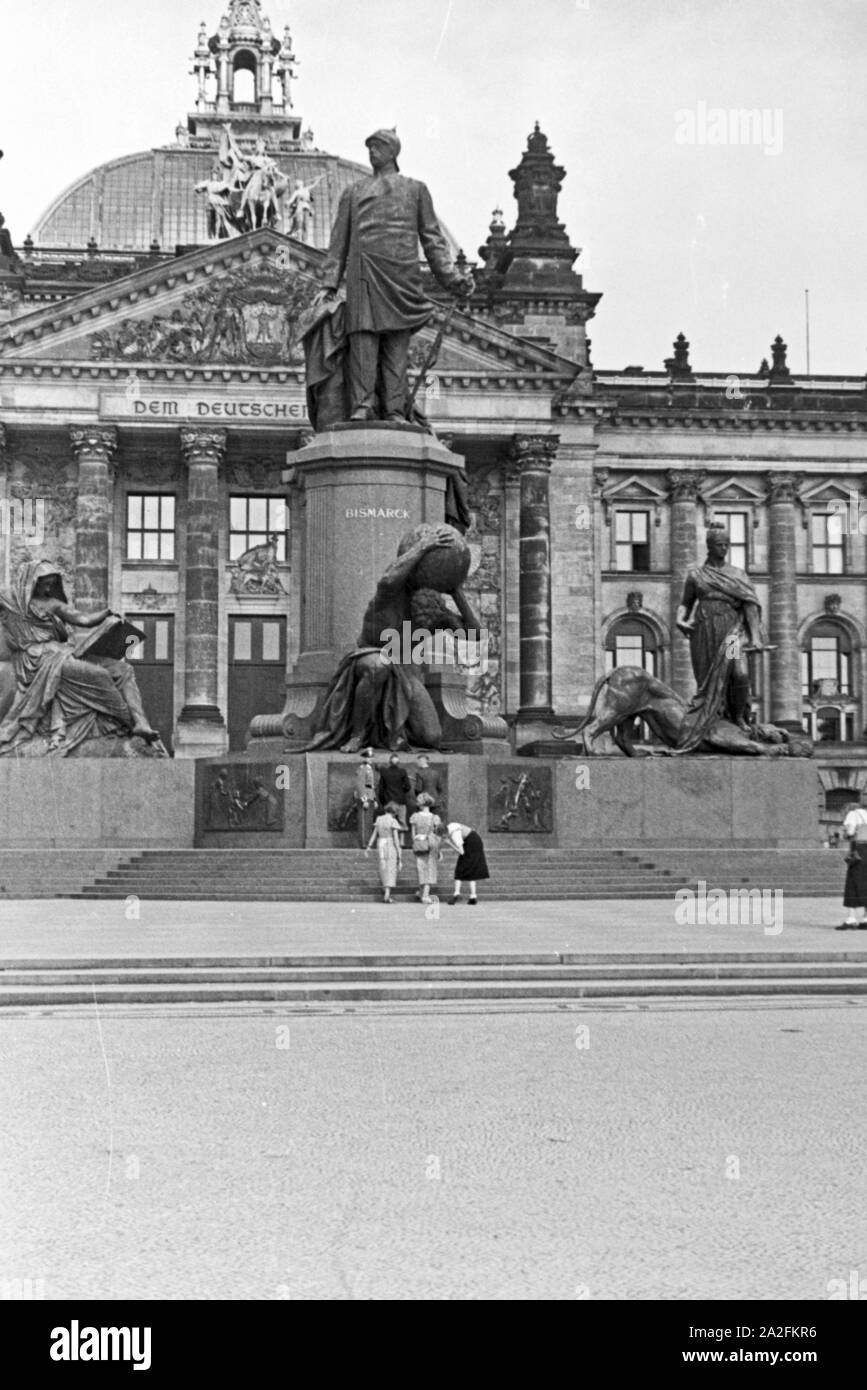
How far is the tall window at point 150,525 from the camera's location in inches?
2837

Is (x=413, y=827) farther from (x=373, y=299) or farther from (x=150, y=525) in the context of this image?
(x=150, y=525)

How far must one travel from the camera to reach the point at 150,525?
72312 mm

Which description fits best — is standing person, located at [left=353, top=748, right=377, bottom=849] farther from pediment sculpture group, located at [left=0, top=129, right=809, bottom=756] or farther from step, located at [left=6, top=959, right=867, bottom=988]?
step, located at [left=6, top=959, right=867, bottom=988]

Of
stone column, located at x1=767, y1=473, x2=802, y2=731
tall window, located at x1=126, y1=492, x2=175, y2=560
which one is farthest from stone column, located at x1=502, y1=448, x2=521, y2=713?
tall window, located at x1=126, y1=492, x2=175, y2=560

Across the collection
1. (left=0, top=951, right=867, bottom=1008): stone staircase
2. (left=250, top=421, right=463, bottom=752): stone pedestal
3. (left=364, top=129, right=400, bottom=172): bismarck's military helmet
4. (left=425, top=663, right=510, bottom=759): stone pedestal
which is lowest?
(left=0, top=951, right=867, bottom=1008): stone staircase

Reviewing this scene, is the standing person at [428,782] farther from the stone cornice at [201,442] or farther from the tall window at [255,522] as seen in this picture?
the tall window at [255,522]

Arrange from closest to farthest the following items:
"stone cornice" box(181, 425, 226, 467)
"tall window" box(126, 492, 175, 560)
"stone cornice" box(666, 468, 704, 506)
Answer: "stone cornice" box(181, 425, 226, 467) → "tall window" box(126, 492, 175, 560) → "stone cornice" box(666, 468, 704, 506)

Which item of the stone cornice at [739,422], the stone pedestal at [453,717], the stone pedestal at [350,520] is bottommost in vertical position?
the stone pedestal at [453,717]

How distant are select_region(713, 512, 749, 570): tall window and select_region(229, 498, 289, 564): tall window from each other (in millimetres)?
18026

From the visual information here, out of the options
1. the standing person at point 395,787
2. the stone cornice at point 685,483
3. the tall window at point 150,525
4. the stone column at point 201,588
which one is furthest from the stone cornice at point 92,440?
the standing person at point 395,787

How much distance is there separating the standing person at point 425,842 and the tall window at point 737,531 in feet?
184

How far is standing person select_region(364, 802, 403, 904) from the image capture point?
2183 centimetres

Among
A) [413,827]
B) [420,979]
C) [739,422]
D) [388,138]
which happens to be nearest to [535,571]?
[739,422]
